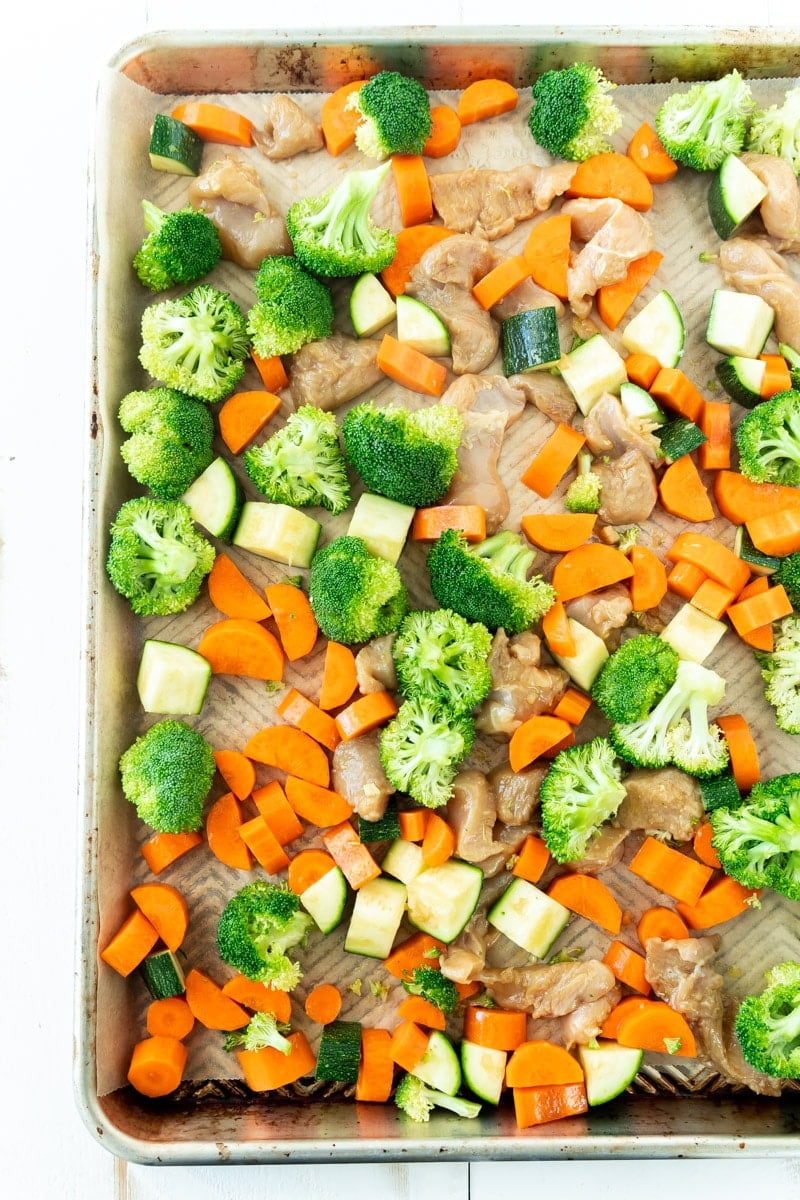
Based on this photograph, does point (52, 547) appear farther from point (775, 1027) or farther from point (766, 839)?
point (775, 1027)

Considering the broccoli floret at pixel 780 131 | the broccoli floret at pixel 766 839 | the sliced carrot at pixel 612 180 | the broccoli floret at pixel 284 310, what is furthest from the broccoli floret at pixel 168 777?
the broccoli floret at pixel 780 131

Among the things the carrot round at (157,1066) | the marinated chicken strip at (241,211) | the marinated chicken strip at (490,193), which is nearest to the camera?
the carrot round at (157,1066)

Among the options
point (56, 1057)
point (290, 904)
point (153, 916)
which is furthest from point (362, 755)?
point (56, 1057)

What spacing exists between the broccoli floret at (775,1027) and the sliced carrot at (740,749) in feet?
2.47

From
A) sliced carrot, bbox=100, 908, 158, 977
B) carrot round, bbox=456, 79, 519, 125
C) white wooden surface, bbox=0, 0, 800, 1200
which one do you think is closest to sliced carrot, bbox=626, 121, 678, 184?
carrot round, bbox=456, 79, 519, 125

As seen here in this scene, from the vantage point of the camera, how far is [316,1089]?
3814 millimetres

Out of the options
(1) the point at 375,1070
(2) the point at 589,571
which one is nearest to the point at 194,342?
(2) the point at 589,571

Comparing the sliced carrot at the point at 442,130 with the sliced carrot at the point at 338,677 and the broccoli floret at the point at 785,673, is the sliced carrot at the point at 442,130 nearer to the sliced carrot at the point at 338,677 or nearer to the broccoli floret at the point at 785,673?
the sliced carrot at the point at 338,677

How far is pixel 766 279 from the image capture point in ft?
12.9

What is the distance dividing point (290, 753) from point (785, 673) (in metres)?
2.04

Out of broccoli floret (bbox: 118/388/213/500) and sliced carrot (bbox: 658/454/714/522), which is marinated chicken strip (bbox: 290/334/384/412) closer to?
broccoli floret (bbox: 118/388/213/500)

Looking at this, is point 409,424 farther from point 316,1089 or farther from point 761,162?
point 316,1089

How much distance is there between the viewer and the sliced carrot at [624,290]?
401 cm

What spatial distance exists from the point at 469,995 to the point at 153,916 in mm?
1311
